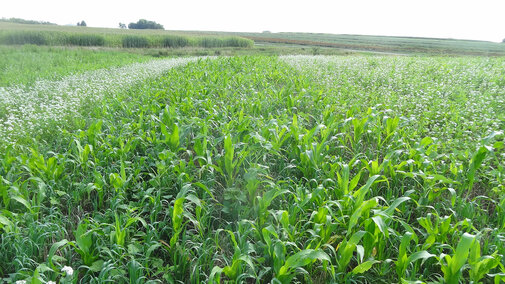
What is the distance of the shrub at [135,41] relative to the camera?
3916 centimetres

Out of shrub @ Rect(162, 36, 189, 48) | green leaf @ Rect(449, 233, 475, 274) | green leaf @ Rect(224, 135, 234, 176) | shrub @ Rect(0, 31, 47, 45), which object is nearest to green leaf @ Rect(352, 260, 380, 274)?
green leaf @ Rect(449, 233, 475, 274)

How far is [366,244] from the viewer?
99.7 inches

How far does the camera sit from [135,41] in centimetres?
3984

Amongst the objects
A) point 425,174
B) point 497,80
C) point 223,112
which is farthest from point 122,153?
point 497,80

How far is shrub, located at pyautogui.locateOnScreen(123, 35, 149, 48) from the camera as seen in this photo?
128 ft

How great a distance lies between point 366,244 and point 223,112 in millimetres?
4100

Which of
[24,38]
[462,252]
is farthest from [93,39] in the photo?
[462,252]

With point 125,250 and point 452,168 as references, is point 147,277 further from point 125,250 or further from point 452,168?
point 452,168

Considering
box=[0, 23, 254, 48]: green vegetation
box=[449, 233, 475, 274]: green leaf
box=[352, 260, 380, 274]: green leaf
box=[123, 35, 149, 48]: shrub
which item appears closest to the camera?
box=[449, 233, 475, 274]: green leaf

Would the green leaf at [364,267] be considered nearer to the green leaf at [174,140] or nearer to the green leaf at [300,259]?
the green leaf at [300,259]

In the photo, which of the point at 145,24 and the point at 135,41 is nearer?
the point at 135,41

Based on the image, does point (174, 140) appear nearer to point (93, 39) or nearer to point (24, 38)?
point (24, 38)

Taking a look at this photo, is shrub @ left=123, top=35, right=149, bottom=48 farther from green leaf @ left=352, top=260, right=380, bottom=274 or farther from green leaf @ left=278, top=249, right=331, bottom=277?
green leaf @ left=352, top=260, right=380, bottom=274

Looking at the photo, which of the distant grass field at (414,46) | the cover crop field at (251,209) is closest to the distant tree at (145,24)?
Answer: the distant grass field at (414,46)
